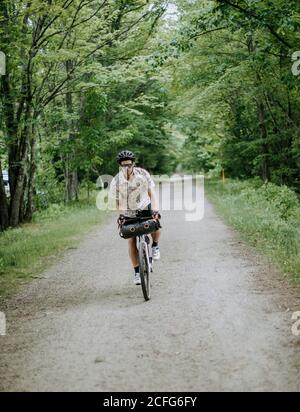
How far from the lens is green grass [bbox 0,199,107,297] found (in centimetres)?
1002

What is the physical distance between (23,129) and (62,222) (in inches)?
136

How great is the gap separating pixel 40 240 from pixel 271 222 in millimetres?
6154

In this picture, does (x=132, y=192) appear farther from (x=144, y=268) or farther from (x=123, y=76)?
(x=123, y=76)

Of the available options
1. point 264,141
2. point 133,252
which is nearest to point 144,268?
point 133,252

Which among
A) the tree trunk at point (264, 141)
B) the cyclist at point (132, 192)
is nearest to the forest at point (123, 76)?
→ the tree trunk at point (264, 141)

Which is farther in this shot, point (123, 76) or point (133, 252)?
point (123, 76)

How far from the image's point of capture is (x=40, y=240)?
1352 centimetres

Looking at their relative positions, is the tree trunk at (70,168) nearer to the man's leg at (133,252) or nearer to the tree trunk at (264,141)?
the tree trunk at (264,141)

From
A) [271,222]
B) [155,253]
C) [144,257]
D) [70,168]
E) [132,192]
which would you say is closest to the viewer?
[144,257]

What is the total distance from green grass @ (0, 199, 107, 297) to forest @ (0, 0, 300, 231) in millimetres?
1031

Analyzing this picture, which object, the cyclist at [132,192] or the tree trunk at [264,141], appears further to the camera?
the tree trunk at [264,141]

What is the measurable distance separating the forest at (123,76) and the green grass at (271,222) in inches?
80.2

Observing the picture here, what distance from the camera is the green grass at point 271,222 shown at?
31.2 ft

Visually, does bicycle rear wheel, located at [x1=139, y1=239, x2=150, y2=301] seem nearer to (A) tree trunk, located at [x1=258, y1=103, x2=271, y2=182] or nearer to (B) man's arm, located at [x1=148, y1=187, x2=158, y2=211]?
(B) man's arm, located at [x1=148, y1=187, x2=158, y2=211]
